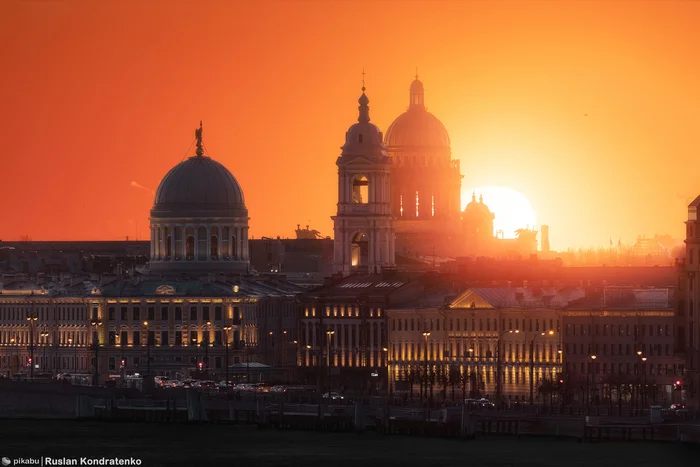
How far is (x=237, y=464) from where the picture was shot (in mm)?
191875

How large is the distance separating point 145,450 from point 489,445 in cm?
1841

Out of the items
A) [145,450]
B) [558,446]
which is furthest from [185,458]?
[558,446]

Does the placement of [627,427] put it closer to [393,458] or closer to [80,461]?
[393,458]

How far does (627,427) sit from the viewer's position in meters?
195

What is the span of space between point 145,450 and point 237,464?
926cm

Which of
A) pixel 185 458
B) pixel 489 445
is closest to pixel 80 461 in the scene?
pixel 185 458

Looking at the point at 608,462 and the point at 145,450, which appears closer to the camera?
the point at 608,462

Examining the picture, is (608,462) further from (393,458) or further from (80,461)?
(80,461)

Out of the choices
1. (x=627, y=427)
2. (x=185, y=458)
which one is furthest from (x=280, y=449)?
(x=627, y=427)

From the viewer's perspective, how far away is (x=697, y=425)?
192750 millimetres

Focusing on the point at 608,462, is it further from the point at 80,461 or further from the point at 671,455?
the point at 80,461

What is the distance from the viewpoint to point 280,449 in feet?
652

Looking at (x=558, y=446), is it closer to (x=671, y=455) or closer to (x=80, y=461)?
(x=671, y=455)

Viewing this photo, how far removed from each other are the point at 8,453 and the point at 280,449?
46.6ft
